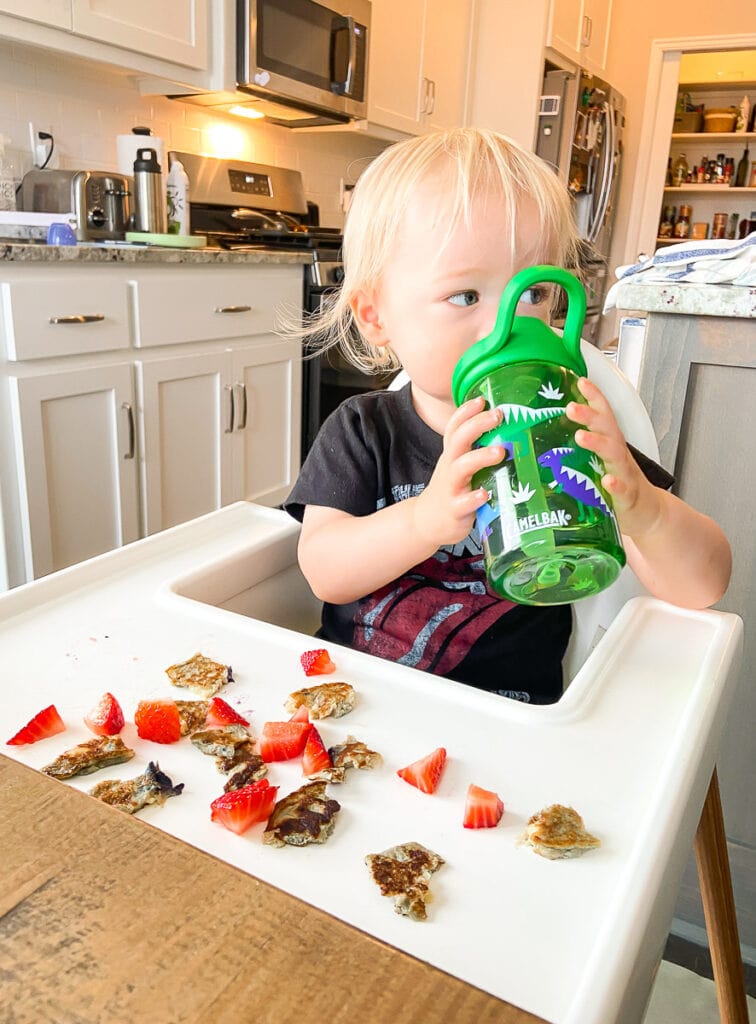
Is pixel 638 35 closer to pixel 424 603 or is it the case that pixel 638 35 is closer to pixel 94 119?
pixel 94 119

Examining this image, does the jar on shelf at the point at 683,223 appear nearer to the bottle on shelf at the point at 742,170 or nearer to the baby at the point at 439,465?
the bottle on shelf at the point at 742,170

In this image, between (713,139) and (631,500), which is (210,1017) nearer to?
(631,500)

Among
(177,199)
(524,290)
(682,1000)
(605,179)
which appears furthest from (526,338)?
(605,179)

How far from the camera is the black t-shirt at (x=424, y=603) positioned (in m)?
0.87

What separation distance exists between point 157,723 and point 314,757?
10 centimetres

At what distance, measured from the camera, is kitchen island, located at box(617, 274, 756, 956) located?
114cm

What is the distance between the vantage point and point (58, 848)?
13.9 inches

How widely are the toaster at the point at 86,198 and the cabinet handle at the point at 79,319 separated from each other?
14.9 inches

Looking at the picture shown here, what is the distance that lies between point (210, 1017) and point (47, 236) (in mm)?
2296

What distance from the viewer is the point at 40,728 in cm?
48

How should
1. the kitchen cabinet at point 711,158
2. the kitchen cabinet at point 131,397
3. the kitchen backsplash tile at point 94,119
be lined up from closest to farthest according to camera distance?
the kitchen cabinet at point 131,397 → the kitchen backsplash tile at point 94,119 → the kitchen cabinet at point 711,158

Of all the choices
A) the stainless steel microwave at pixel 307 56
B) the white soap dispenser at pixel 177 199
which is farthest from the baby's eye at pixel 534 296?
the stainless steel microwave at pixel 307 56

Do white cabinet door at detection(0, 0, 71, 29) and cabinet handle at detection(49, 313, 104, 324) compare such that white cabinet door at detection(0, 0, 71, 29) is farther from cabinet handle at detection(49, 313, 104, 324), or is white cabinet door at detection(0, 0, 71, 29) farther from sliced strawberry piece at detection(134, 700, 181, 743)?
sliced strawberry piece at detection(134, 700, 181, 743)

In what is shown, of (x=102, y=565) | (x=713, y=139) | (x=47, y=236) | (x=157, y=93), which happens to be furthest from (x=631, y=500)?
(x=713, y=139)
